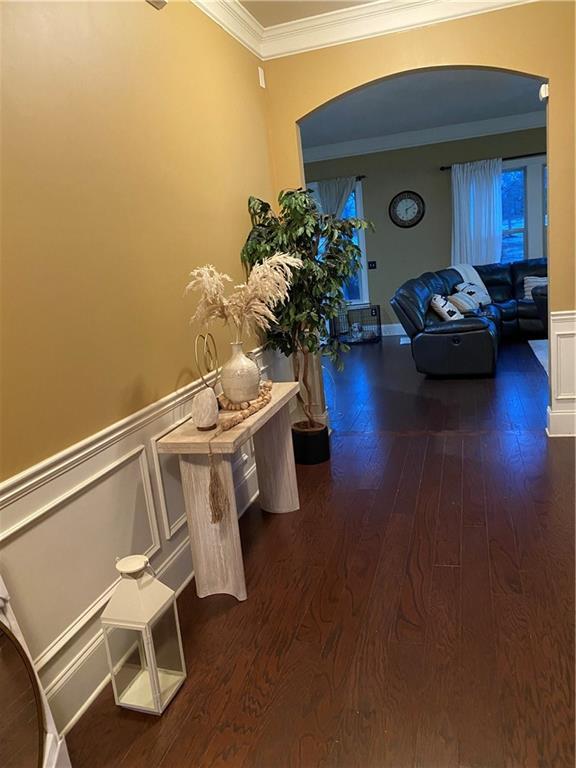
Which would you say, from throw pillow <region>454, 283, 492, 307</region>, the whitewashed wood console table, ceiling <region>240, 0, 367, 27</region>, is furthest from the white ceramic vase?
throw pillow <region>454, 283, 492, 307</region>

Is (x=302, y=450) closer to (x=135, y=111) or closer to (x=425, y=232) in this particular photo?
(x=135, y=111)

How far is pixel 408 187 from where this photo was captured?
8266 millimetres

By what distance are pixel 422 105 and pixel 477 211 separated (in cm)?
188

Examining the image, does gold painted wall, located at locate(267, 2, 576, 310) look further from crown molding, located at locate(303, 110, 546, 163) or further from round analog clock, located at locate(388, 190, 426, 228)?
round analog clock, located at locate(388, 190, 426, 228)

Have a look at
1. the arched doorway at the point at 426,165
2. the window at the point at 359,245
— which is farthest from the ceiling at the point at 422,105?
the window at the point at 359,245

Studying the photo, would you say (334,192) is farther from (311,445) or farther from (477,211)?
(311,445)

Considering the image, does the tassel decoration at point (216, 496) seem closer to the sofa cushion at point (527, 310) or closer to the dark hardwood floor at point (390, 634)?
the dark hardwood floor at point (390, 634)

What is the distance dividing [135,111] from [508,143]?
693 centimetres

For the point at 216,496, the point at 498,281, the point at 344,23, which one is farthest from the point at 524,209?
the point at 216,496

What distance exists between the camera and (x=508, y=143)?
776 centimetres

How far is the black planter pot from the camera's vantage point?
149 inches

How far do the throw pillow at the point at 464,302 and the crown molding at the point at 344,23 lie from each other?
3288 mm

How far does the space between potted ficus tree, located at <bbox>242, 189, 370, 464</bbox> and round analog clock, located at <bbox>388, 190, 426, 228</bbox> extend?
5.12 meters

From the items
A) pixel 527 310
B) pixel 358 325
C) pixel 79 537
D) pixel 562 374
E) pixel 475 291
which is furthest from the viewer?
pixel 358 325
